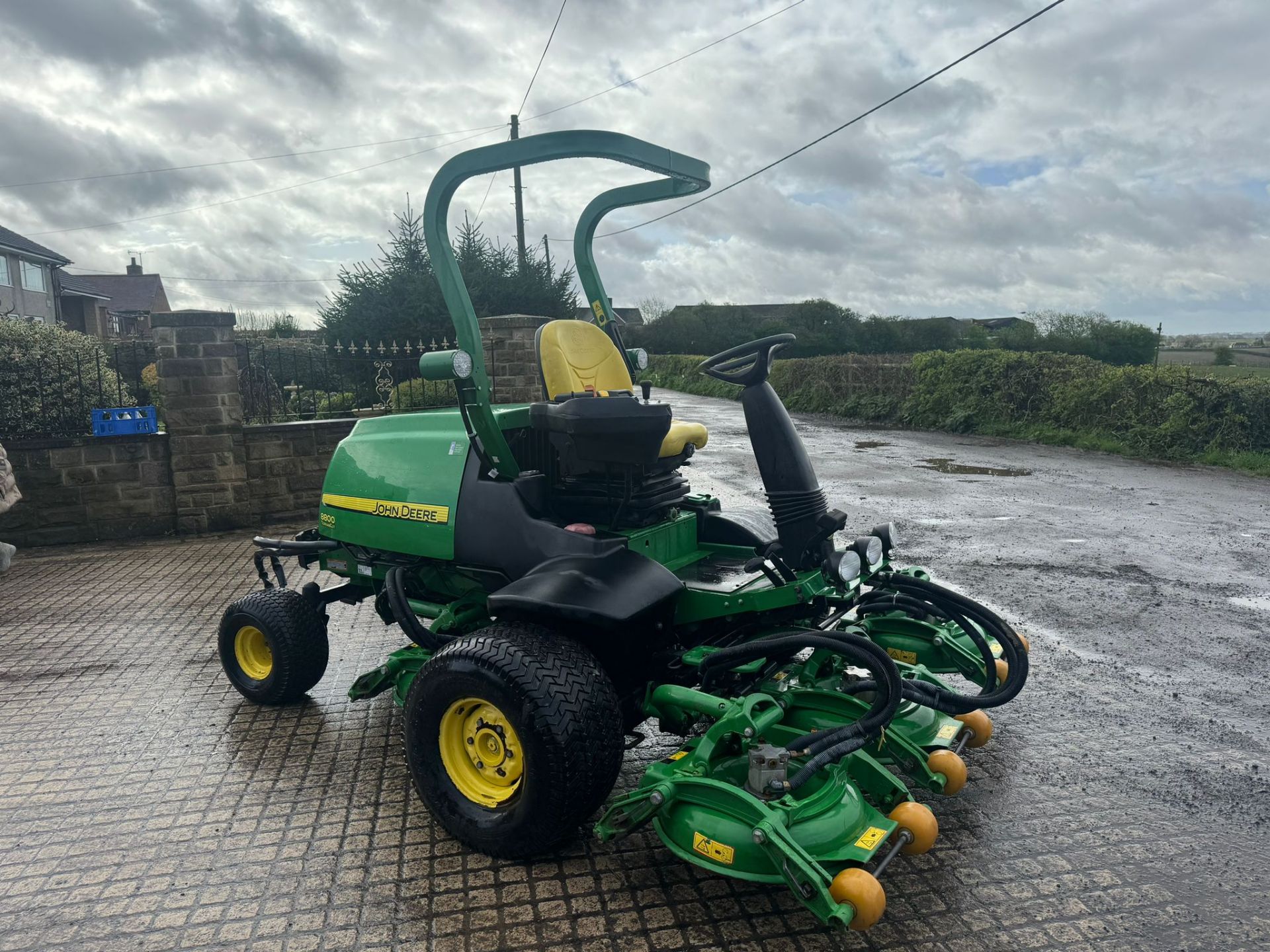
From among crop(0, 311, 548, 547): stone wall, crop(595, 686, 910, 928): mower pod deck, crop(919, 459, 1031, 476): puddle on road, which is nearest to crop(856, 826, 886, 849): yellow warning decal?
crop(595, 686, 910, 928): mower pod deck

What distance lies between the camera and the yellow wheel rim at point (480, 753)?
3.07m

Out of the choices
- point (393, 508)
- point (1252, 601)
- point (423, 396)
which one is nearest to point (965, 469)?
point (1252, 601)

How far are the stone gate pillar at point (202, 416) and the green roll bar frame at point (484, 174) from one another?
564cm

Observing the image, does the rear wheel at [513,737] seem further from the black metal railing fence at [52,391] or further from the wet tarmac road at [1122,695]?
the black metal railing fence at [52,391]

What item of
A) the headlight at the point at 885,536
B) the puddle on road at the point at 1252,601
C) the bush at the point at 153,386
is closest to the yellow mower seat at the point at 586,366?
the headlight at the point at 885,536

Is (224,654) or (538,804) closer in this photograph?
(538,804)

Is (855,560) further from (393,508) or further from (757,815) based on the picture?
(393,508)

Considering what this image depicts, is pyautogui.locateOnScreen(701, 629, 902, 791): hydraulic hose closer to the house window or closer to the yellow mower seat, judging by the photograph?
the yellow mower seat

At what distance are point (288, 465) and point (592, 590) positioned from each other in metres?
6.83

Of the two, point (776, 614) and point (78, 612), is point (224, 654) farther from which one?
point (776, 614)

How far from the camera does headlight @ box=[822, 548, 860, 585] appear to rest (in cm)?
332

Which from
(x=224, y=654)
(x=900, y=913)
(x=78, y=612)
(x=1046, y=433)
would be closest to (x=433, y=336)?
(x=78, y=612)

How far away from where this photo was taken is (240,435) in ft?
28.5

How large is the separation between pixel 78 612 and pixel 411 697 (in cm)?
415
